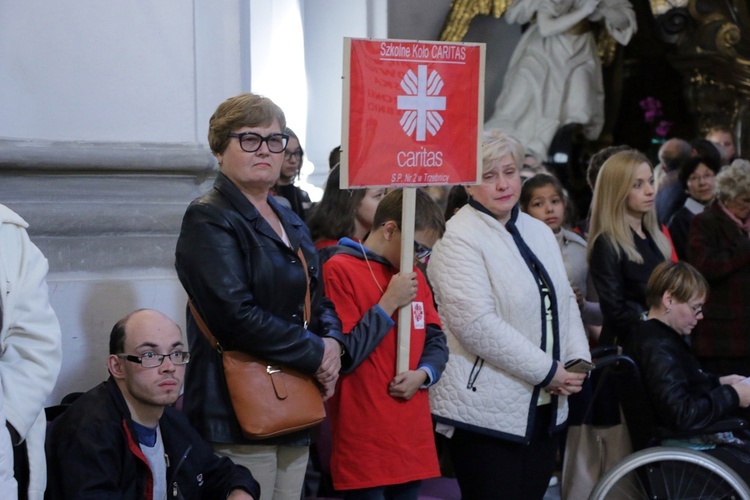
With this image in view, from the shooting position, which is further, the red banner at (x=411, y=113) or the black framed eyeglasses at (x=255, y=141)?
the red banner at (x=411, y=113)

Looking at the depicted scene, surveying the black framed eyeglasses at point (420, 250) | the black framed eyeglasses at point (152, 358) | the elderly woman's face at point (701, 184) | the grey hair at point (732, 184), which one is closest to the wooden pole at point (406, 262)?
the black framed eyeglasses at point (420, 250)

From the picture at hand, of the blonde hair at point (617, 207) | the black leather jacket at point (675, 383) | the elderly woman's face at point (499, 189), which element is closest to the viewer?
the elderly woman's face at point (499, 189)

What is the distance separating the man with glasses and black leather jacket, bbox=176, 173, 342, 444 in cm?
9

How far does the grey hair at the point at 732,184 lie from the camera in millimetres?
5887

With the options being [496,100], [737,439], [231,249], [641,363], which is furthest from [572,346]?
[496,100]

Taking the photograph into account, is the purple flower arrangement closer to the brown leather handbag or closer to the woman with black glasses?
the woman with black glasses

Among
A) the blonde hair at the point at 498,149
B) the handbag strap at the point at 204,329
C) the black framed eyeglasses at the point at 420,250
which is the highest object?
the blonde hair at the point at 498,149

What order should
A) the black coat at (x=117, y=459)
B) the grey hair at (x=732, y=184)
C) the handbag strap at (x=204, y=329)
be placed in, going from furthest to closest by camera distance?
the grey hair at (x=732, y=184) < the handbag strap at (x=204, y=329) < the black coat at (x=117, y=459)

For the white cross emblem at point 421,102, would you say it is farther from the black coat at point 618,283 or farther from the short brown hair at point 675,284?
the black coat at point 618,283

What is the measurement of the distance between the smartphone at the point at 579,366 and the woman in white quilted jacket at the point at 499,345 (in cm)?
2

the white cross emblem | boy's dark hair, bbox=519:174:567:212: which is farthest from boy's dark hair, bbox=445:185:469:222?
the white cross emblem

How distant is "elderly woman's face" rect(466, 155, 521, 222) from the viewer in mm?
4250

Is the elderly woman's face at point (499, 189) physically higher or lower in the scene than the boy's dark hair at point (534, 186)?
higher

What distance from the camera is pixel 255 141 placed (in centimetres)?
346
